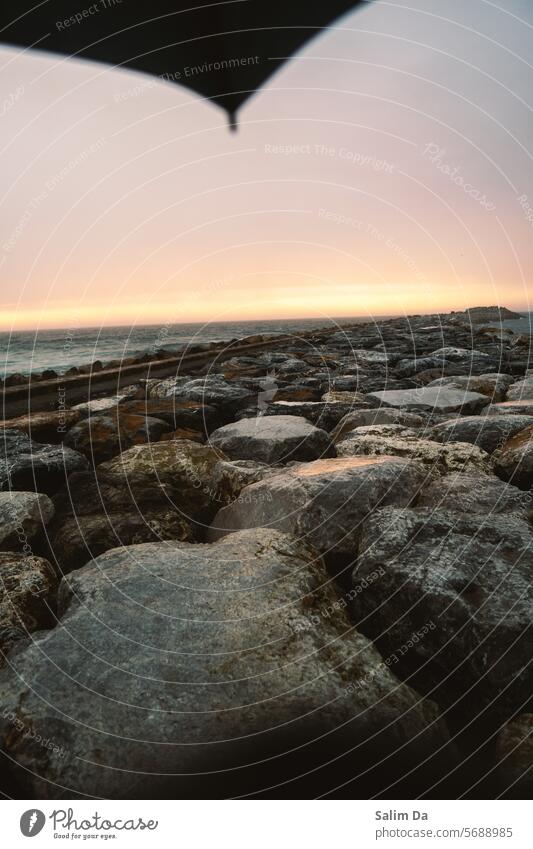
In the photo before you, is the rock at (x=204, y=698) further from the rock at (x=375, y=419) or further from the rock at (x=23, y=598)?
the rock at (x=375, y=419)

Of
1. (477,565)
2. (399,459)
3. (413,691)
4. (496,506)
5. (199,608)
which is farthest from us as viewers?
(399,459)

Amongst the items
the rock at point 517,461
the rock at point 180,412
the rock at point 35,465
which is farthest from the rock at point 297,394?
the rock at point 35,465

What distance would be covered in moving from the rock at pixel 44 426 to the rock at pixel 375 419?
3.45 meters

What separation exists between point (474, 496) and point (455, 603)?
1181 mm

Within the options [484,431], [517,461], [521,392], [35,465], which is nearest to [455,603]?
[517,461]

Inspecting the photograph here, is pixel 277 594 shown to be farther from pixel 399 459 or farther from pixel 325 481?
pixel 399 459

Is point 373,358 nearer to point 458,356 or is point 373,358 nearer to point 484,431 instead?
point 458,356

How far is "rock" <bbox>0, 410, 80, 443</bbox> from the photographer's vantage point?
560 centimetres

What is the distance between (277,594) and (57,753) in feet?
3.76

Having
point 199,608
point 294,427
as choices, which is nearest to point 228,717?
point 199,608

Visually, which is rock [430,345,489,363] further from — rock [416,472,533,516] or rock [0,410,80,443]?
rock [0,410,80,443]

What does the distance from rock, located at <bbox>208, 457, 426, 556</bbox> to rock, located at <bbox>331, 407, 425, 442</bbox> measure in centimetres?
188

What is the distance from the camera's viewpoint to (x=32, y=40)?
3.32 metres
